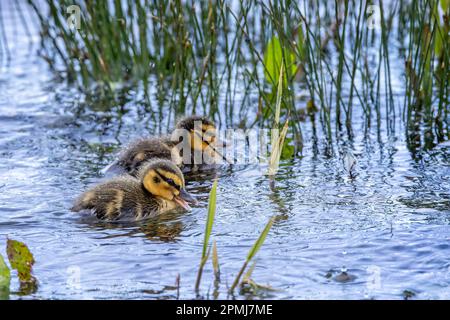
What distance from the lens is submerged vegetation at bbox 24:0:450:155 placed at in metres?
5.66

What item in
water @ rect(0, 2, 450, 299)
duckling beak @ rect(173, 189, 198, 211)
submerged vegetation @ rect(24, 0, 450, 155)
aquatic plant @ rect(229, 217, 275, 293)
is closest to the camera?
aquatic plant @ rect(229, 217, 275, 293)

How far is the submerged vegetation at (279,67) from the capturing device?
5.66 metres

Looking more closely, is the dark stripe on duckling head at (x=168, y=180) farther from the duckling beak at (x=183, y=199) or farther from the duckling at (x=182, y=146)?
the duckling at (x=182, y=146)

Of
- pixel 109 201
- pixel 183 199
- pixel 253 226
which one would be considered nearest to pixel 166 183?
pixel 183 199

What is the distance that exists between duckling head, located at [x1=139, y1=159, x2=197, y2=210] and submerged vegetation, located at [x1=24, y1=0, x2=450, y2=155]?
3.09ft

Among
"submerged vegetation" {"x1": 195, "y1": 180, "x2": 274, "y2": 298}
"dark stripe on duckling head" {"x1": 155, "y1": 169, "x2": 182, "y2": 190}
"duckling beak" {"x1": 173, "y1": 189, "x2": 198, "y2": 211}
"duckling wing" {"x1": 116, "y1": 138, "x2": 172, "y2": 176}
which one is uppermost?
"submerged vegetation" {"x1": 195, "y1": 180, "x2": 274, "y2": 298}

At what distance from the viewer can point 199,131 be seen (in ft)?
18.8

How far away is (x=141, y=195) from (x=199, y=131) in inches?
40.1

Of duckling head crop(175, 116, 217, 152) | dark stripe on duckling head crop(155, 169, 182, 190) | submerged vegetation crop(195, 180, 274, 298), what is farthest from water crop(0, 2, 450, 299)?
duckling head crop(175, 116, 217, 152)

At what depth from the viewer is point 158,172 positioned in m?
4.85

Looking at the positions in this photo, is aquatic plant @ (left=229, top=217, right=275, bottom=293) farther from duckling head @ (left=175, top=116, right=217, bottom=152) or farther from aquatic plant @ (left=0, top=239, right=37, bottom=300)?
duckling head @ (left=175, top=116, right=217, bottom=152)

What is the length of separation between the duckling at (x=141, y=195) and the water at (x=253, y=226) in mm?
98

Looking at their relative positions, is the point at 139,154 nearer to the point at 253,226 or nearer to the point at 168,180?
the point at 168,180

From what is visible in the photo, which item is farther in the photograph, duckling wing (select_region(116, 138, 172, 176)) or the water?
duckling wing (select_region(116, 138, 172, 176))
